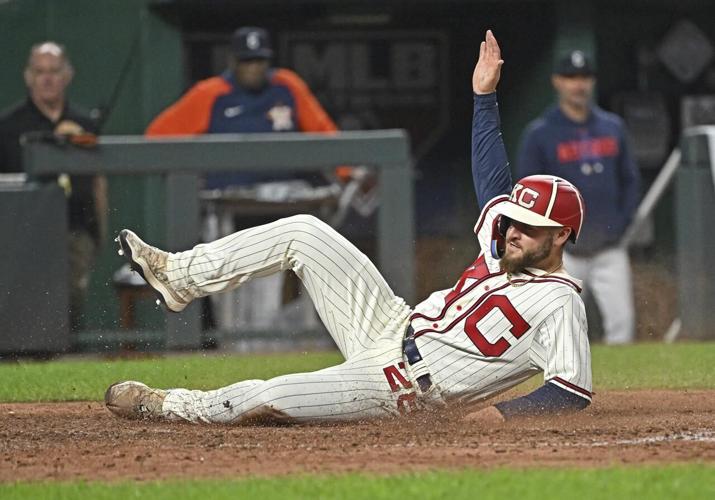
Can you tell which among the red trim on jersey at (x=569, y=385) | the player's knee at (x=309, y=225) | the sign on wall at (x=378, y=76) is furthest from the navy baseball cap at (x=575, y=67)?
the red trim on jersey at (x=569, y=385)

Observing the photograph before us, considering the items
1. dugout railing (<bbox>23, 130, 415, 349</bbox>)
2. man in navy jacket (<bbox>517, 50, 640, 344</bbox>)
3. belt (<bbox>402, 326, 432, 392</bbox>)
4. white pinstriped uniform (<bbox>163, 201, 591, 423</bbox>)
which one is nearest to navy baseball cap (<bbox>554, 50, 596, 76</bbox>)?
man in navy jacket (<bbox>517, 50, 640, 344</bbox>)

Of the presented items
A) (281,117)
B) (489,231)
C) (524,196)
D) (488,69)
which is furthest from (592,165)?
(524,196)

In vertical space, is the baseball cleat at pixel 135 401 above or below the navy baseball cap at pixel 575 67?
below

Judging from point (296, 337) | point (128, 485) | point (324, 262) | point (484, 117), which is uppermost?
point (484, 117)

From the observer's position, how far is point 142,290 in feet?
33.0

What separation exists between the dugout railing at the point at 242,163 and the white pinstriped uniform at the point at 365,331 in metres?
3.71

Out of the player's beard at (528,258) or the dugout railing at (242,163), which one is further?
the dugout railing at (242,163)

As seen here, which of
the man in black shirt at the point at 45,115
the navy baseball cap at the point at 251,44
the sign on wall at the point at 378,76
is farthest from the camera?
the sign on wall at the point at 378,76

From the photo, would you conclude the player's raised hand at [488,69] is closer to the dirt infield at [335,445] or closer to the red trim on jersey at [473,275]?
the red trim on jersey at [473,275]

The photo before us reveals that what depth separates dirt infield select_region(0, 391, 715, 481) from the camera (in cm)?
518

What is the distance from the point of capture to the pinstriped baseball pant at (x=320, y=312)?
20.0 ft

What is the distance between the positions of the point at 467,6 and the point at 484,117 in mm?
6376

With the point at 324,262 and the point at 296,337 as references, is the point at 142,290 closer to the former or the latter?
the point at 296,337

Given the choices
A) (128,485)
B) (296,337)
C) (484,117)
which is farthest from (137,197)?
(128,485)
